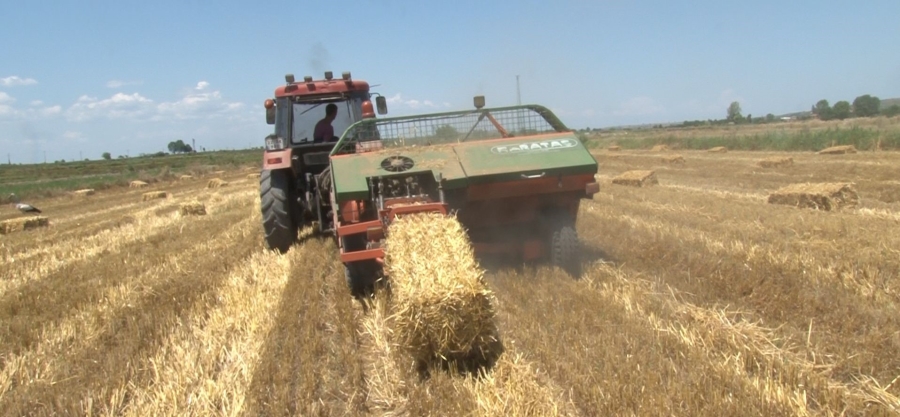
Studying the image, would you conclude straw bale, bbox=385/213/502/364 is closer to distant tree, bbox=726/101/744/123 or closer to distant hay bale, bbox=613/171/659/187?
distant hay bale, bbox=613/171/659/187

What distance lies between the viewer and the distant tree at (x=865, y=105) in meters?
60.7

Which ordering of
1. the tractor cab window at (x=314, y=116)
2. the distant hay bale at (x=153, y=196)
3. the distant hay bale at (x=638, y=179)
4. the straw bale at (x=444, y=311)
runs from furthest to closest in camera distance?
the distant hay bale at (x=153, y=196)
the distant hay bale at (x=638, y=179)
the tractor cab window at (x=314, y=116)
the straw bale at (x=444, y=311)

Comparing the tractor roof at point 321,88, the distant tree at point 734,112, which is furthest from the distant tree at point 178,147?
the tractor roof at point 321,88

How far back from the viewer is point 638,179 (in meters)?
14.0

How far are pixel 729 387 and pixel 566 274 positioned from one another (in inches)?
95.6

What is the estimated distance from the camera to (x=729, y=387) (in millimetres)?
3107

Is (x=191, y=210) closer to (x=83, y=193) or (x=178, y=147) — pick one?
(x=83, y=193)

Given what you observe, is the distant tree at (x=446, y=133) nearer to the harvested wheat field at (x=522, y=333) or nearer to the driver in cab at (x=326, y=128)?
the harvested wheat field at (x=522, y=333)

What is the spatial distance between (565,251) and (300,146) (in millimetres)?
4015

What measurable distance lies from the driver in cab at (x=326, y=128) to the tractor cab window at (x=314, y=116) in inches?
2.0

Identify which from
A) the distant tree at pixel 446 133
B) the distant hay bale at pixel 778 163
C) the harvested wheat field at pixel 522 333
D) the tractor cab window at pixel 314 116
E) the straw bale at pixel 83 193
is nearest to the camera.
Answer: the harvested wheat field at pixel 522 333

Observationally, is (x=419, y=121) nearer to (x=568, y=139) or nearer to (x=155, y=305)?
(x=568, y=139)

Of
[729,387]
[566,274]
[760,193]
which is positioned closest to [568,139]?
[566,274]

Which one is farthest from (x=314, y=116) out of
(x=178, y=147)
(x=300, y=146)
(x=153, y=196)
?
(x=178, y=147)
